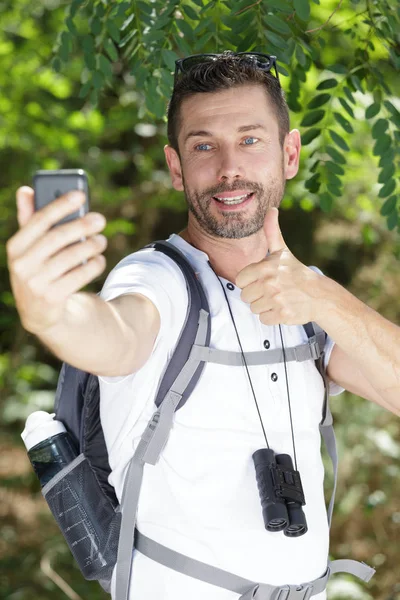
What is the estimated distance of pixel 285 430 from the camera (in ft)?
6.93

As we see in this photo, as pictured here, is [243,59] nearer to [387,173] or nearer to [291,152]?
[291,152]

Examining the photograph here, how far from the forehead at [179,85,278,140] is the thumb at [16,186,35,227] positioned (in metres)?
1.04

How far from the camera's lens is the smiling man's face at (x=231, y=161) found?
2209 millimetres

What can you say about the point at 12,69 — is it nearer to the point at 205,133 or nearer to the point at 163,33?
the point at 163,33

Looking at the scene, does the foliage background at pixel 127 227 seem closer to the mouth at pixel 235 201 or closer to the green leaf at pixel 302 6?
the green leaf at pixel 302 6

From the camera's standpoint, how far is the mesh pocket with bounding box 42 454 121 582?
214 cm

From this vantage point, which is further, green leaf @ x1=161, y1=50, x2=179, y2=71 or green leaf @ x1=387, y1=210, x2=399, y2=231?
green leaf @ x1=387, y1=210, x2=399, y2=231

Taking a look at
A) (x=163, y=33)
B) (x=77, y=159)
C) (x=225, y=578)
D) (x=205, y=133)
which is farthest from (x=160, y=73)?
(x=77, y=159)

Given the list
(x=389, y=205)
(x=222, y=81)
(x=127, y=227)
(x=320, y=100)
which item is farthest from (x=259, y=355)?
(x=127, y=227)

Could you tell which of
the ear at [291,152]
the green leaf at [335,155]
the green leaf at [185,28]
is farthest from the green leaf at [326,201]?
the green leaf at [185,28]

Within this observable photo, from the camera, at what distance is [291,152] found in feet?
8.10

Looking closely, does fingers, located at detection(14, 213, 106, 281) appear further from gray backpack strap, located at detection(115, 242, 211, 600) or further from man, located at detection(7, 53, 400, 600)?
gray backpack strap, located at detection(115, 242, 211, 600)

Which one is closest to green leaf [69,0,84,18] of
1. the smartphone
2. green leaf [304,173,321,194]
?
green leaf [304,173,321,194]

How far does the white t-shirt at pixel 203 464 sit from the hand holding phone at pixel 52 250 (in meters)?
0.60
